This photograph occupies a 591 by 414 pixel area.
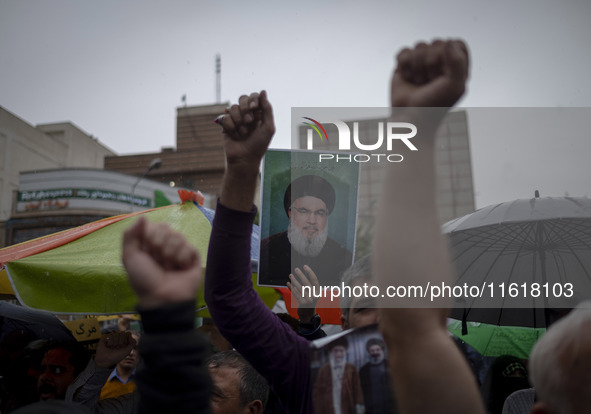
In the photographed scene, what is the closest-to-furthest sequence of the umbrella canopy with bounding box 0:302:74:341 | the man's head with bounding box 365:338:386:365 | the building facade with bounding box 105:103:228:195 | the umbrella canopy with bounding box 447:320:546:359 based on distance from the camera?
the man's head with bounding box 365:338:386:365 < the umbrella canopy with bounding box 0:302:74:341 < the umbrella canopy with bounding box 447:320:546:359 < the building facade with bounding box 105:103:228:195

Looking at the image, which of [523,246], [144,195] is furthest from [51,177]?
[523,246]

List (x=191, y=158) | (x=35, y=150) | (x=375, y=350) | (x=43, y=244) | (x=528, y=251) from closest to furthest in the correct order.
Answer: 1. (x=375, y=350)
2. (x=528, y=251)
3. (x=43, y=244)
4. (x=35, y=150)
5. (x=191, y=158)

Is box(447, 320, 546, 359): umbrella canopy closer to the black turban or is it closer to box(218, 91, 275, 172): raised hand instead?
the black turban

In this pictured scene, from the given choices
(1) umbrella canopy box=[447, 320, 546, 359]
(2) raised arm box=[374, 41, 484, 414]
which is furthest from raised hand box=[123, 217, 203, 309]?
(1) umbrella canopy box=[447, 320, 546, 359]

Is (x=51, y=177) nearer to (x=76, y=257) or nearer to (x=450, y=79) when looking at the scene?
(x=76, y=257)

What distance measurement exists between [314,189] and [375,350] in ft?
3.71

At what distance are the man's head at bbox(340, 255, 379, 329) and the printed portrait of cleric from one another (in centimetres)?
18

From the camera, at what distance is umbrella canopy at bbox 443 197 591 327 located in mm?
2637

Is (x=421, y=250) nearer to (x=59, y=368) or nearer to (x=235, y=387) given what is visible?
(x=235, y=387)

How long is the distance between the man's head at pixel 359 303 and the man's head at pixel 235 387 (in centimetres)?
55

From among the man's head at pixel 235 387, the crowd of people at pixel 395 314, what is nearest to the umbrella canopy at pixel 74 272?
the man's head at pixel 235 387

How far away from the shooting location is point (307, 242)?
6.70 ft

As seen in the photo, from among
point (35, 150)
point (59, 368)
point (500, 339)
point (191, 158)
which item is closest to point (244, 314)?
point (59, 368)

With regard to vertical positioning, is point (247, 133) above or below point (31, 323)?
above
